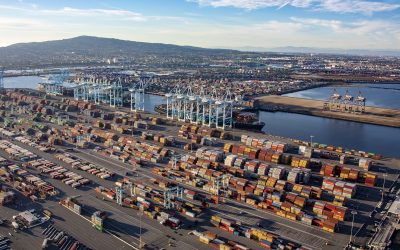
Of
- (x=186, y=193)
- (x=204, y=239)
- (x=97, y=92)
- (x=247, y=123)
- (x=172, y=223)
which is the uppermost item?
(x=97, y=92)

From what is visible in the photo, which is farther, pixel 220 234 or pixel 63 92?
pixel 63 92

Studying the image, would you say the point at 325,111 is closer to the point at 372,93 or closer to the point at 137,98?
the point at 137,98

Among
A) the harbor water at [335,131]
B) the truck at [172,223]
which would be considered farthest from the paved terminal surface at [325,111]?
the truck at [172,223]

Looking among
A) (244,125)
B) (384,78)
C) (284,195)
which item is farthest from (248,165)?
(384,78)

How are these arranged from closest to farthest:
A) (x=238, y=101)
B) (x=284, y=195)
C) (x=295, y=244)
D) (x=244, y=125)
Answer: (x=295, y=244) → (x=284, y=195) → (x=244, y=125) → (x=238, y=101)

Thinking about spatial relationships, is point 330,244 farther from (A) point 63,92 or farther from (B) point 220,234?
(A) point 63,92

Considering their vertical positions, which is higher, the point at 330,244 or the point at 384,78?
the point at 384,78

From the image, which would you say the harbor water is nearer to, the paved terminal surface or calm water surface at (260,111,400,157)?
calm water surface at (260,111,400,157)

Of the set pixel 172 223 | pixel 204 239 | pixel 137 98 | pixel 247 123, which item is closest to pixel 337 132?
pixel 247 123
